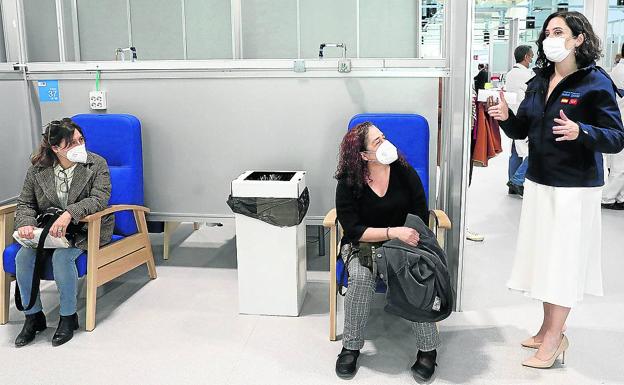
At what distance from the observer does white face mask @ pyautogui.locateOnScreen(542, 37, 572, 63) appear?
224 cm

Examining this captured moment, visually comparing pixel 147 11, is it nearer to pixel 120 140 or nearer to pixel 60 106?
pixel 60 106

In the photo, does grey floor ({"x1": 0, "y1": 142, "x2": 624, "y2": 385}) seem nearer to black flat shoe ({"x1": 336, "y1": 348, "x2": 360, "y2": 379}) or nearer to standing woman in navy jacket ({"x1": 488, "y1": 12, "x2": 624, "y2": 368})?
black flat shoe ({"x1": 336, "y1": 348, "x2": 360, "y2": 379})

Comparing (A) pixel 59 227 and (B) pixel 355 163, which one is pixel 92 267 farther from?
(B) pixel 355 163

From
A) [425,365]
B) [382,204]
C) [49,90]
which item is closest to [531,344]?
[425,365]

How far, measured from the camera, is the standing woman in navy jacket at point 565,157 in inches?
86.9

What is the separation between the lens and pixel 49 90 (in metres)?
3.65

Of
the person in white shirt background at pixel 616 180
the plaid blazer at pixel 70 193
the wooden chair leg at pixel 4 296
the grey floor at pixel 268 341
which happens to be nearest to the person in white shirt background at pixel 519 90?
the person in white shirt background at pixel 616 180

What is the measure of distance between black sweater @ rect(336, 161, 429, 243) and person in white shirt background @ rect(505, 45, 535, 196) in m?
3.12

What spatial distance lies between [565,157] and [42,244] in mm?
2303

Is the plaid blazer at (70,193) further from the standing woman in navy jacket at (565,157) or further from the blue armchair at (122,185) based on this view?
the standing woman in navy jacket at (565,157)

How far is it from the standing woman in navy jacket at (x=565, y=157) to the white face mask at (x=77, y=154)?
1944 mm

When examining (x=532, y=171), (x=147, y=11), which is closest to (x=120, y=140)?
(x=532, y=171)

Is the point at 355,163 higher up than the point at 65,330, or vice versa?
the point at 355,163

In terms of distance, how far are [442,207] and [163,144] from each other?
1694mm
